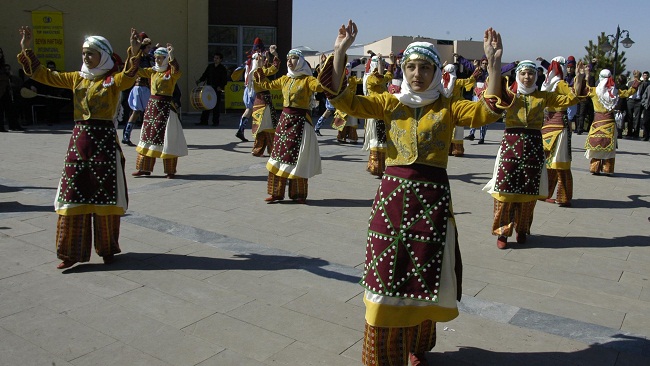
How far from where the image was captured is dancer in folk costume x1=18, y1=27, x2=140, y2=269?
517cm

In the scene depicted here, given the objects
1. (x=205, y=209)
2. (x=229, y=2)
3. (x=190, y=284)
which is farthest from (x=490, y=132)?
(x=190, y=284)

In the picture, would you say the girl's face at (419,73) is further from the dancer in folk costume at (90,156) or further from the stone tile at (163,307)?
the dancer in folk costume at (90,156)

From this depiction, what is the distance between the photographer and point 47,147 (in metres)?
12.2

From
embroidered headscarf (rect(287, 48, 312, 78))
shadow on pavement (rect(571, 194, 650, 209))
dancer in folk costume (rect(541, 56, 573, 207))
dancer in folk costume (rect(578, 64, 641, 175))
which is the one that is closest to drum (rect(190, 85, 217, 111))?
embroidered headscarf (rect(287, 48, 312, 78))

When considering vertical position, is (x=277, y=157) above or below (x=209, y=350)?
above

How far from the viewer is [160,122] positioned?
933cm

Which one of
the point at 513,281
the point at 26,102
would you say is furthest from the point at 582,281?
the point at 26,102

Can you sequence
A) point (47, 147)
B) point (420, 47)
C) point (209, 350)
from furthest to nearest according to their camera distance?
point (47, 147), point (209, 350), point (420, 47)

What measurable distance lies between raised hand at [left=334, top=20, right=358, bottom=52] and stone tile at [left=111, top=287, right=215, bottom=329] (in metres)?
2.08

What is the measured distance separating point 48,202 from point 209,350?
466 cm

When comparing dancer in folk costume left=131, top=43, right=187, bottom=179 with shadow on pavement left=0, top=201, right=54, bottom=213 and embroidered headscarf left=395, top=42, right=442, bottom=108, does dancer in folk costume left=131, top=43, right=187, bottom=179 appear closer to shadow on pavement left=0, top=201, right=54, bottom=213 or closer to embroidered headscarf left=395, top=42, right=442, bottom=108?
shadow on pavement left=0, top=201, right=54, bottom=213

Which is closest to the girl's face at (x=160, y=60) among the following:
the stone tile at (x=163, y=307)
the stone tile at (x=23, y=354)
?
the stone tile at (x=163, y=307)

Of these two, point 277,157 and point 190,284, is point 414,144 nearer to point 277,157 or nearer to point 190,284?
point 190,284

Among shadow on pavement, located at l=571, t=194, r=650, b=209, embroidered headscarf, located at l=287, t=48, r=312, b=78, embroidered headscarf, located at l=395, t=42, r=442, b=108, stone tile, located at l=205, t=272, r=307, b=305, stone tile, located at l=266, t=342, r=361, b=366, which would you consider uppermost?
embroidered headscarf, located at l=287, t=48, r=312, b=78
